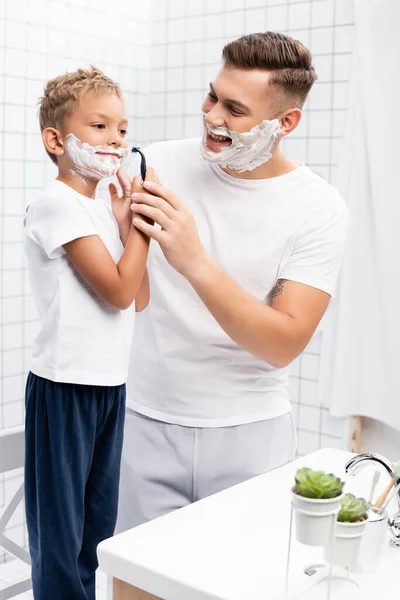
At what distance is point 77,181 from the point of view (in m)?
1.31

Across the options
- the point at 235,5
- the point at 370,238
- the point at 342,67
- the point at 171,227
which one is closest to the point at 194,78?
the point at 235,5

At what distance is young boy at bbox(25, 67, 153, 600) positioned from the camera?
1237mm

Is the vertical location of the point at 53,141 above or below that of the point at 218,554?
above

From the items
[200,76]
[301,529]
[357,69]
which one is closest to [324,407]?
[357,69]

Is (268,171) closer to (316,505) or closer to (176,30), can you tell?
(316,505)

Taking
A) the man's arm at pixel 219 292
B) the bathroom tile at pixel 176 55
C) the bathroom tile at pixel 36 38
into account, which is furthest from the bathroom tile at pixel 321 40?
the man's arm at pixel 219 292

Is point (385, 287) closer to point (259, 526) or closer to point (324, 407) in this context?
point (324, 407)

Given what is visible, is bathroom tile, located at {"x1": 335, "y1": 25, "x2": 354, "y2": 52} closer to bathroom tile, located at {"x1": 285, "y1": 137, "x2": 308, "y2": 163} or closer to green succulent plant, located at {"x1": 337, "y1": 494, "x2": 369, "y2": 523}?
bathroom tile, located at {"x1": 285, "y1": 137, "x2": 308, "y2": 163}

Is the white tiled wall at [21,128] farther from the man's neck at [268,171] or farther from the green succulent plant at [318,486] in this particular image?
the green succulent plant at [318,486]

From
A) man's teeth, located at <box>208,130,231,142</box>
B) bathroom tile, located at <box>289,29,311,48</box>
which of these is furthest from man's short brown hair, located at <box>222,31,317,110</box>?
bathroom tile, located at <box>289,29,311,48</box>

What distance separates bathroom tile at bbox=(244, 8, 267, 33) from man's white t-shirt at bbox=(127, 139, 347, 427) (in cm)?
142

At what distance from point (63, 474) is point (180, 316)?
35 centimetres

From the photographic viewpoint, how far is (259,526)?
1.11 m

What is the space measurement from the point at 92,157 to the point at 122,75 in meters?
1.66
